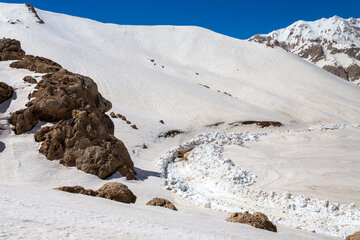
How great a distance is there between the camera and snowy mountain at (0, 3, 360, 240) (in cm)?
403

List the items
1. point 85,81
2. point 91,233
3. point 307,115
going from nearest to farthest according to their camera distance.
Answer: point 91,233 < point 85,81 < point 307,115

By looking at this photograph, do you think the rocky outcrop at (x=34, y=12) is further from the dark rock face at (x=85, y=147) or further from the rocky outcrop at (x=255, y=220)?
the rocky outcrop at (x=255, y=220)

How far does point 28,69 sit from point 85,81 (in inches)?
126

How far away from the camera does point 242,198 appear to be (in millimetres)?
8445

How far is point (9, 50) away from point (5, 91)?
585 cm

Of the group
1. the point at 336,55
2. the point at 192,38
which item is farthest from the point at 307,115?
the point at 336,55

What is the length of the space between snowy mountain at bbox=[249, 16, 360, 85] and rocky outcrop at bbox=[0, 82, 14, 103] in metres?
97.1

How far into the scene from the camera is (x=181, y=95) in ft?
77.0

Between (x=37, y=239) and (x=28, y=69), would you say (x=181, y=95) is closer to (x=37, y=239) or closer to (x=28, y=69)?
(x=28, y=69)

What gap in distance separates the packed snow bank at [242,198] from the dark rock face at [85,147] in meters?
1.69

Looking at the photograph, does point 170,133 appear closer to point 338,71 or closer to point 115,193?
point 115,193

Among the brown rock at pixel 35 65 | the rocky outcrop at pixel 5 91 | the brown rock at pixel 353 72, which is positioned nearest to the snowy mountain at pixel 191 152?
the rocky outcrop at pixel 5 91

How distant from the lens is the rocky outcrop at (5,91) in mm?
9511

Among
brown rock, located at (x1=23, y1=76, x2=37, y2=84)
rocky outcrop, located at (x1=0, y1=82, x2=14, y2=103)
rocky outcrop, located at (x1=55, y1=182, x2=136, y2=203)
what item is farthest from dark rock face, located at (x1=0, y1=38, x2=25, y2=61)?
rocky outcrop, located at (x1=55, y1=182, x2=136, y2=203)
